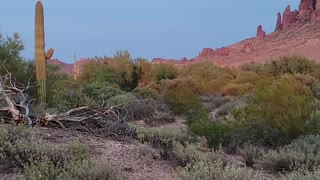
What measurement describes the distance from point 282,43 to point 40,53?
69353 millimetres

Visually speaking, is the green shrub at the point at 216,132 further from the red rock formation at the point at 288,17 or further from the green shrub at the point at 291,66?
the red rock formation at the point at 288,17

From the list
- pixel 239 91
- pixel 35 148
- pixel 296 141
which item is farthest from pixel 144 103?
pixel 35 148

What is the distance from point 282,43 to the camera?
82.3m

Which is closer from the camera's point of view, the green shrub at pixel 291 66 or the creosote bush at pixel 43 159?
the creosote bush at pixel 43 159

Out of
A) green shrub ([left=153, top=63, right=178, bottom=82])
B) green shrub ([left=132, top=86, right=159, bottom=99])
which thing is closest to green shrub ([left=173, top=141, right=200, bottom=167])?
green shrub ([left=132, top=86, right=159, bottom=99])

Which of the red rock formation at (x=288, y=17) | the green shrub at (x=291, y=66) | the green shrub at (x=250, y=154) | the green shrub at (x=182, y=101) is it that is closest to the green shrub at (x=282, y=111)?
the green shrub at (x=250, y=154)

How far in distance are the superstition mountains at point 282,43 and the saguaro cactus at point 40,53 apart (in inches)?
1758

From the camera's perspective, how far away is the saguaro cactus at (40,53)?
1733 centimetres

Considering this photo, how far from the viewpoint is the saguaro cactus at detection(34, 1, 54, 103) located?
1733 cm

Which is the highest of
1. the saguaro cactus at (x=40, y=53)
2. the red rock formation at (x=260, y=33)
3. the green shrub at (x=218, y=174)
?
the red rock formation at (x=260, y=33)

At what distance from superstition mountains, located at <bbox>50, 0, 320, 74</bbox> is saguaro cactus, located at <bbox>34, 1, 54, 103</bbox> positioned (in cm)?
4465

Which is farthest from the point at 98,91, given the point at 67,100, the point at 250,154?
the point at 250,154

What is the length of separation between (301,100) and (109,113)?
436 centimetres

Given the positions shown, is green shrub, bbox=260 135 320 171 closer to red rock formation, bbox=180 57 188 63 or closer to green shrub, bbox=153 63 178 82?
green shrub, bbox=153 63 178 82
